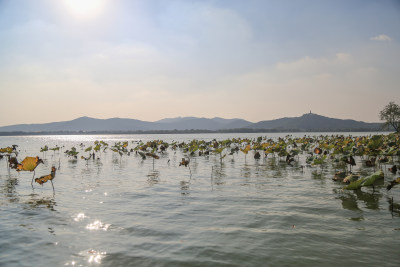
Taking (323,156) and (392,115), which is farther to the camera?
(392,115)

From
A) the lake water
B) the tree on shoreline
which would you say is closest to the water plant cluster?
the lake water

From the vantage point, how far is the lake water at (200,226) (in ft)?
17.5

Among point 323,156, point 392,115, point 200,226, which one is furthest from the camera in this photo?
point 392,115

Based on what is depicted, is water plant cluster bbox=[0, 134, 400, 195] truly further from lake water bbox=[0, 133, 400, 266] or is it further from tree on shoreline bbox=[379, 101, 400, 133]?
tree on shoreline bbox=[379, 101, 400, 133]

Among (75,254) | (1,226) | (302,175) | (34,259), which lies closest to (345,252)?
(75,254)

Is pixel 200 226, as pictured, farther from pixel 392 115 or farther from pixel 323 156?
pixel 392 115

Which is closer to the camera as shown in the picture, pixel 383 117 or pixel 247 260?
pixel 247 260

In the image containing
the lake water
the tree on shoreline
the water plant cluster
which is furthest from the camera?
the tree on shoreline

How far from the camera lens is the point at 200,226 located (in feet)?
23.0

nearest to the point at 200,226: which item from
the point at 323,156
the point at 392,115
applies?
the point at 323,156

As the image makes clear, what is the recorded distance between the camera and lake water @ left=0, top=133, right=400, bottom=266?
535 centimetres

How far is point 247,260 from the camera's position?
5.23 metres

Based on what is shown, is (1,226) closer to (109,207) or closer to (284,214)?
(109,207)

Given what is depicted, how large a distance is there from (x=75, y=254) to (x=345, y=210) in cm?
692
